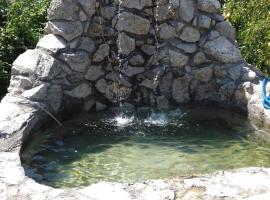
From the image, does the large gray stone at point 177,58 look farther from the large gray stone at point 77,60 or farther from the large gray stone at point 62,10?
the large gray stone at point 62,10

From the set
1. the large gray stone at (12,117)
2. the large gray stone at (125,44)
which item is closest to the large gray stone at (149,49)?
the large gray stone at (125,44)

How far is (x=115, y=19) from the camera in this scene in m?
7.36

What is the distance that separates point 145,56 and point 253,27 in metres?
1.71

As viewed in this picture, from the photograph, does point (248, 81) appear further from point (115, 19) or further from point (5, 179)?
point (5, 179)

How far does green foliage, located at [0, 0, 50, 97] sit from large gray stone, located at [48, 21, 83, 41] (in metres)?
1.06

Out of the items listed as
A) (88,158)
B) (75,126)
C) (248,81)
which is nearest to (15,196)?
(88,158)

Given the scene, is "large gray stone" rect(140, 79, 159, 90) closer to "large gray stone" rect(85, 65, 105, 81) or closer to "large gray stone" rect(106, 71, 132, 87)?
"large gray stone" rect(106, 71, 132, 87)

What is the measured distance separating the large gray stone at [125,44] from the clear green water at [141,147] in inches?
32.5

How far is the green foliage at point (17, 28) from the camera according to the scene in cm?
793

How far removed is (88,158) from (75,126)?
968 millimetres

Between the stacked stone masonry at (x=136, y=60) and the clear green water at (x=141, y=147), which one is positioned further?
the stacked stone masonry at (x=136, y=60)

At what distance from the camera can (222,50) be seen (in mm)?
7375

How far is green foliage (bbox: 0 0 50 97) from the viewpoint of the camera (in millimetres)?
7934

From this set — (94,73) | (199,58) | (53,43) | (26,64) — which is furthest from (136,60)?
(26,64)
